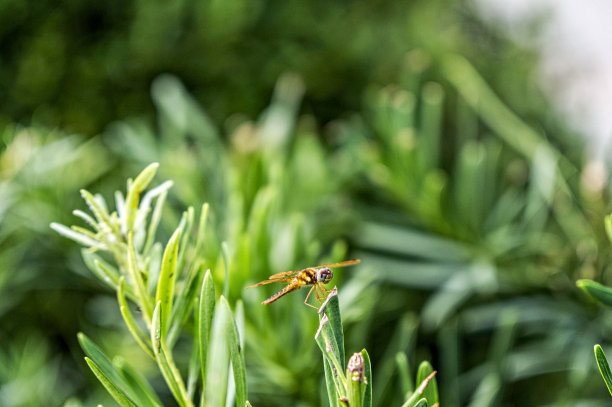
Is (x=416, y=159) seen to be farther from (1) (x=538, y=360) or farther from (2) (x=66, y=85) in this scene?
(2) (x=66, y=85)

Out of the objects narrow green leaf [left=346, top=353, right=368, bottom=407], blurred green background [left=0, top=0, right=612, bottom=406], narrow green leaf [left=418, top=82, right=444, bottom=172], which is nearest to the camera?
narrow green leaf [left=346, top=353, right=368, bottom=407]

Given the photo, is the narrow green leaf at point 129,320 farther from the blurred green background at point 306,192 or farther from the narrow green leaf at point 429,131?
the narrow green leaf at point 429,131

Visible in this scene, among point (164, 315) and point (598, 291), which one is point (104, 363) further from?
point (598, 291)

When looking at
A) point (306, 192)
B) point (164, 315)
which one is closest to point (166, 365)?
point (164, 315)

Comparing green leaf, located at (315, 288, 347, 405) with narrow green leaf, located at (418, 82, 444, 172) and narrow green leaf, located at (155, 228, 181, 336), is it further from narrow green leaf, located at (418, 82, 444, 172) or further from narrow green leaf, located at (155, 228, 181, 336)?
narrow green leaf, located at (418, 82, 444, 172)

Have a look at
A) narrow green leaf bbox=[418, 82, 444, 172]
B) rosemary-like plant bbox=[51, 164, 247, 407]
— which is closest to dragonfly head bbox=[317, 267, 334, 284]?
rosemary-like plant bbox=[51, 164, 247, 407]

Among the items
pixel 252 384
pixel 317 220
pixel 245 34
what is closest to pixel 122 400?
pixel 252 384
